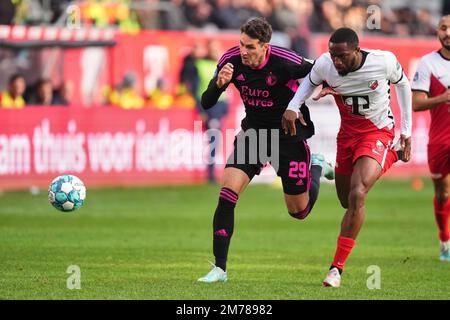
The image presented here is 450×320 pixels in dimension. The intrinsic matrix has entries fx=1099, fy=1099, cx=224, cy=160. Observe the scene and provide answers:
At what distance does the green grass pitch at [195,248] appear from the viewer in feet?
33.2

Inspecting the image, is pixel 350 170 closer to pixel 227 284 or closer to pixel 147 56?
pixel 227 284

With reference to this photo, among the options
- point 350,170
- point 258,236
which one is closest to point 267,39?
point 350,170

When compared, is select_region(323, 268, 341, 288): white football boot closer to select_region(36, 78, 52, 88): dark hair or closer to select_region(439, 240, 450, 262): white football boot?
select_region(439, 240, 450, 262): white football boot

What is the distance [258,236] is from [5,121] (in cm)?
729

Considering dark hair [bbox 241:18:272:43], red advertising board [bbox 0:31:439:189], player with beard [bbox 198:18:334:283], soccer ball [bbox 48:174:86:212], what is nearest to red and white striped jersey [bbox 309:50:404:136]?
player with beard [bbox 198:18:334:283]

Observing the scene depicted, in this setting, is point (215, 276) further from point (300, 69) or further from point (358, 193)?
point (300, 69)

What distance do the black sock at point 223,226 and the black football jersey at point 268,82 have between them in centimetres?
92

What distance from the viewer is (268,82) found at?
437 inches

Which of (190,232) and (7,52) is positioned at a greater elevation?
(7,52)

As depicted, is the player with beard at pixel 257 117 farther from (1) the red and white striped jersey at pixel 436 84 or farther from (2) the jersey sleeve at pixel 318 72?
(1) the red and white striped jersey at pixel 436 84

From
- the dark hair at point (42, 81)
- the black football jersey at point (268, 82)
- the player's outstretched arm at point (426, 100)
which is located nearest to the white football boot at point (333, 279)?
the black football jersey at point (268, 82)

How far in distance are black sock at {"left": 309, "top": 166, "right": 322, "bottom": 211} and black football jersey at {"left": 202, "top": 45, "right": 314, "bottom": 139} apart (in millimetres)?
1159

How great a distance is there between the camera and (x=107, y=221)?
1719 cm

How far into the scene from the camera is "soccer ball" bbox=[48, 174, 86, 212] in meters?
11.9
